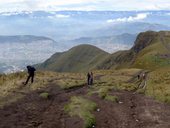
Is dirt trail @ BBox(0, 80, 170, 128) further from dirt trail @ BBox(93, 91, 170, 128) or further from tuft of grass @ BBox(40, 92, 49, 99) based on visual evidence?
tuft of grass @ BBox(40, 92, 49, 99)

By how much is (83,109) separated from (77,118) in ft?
12.2

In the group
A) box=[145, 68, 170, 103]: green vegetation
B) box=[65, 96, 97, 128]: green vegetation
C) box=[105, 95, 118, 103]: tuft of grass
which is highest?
box=[65, 96, 97, 128]: green vegetation

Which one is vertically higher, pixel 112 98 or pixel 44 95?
pixel 44 95

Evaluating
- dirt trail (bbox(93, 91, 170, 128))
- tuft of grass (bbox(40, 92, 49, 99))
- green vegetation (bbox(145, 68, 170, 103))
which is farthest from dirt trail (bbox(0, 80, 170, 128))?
green vegetation (bbox(145, 68, 170, 103))

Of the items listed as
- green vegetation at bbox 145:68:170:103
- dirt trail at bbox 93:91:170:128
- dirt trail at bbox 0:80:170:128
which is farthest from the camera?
green vegetation at bbox 145:68:170:103

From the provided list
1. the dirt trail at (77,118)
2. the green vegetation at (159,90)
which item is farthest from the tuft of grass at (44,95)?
the green vegetation at (159,90)

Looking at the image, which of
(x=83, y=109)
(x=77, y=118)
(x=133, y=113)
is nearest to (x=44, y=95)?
(x=83, y=109)

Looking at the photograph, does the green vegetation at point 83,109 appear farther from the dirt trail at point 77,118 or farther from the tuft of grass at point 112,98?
the tuft of grass at point 112,98

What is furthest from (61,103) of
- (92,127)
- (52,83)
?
(52,83)

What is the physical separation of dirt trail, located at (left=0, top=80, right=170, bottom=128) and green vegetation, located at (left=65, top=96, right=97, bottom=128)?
0.62 meters

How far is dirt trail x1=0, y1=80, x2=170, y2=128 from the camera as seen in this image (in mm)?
38344

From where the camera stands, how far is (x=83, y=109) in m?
43.0

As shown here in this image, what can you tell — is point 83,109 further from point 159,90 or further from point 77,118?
point 159,90

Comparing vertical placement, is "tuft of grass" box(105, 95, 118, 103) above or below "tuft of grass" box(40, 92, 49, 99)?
below
